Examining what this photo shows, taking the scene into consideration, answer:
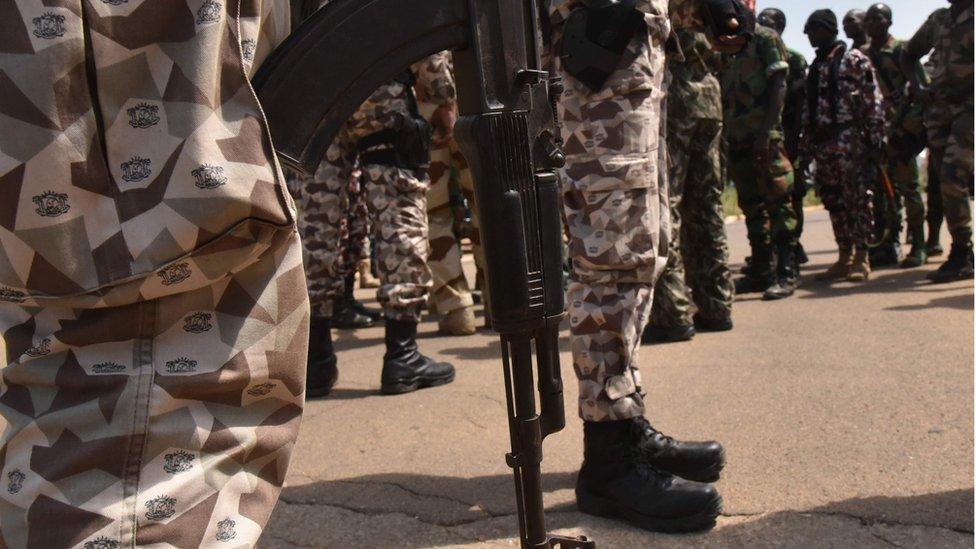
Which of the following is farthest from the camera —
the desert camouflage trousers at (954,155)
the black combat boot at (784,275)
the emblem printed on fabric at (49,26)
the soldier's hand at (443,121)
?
the black combat boot at (784,275)

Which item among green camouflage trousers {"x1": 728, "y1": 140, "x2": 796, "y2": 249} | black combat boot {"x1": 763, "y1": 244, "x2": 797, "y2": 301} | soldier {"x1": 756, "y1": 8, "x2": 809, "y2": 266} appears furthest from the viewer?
soldier {"x1": 756, "y1": 8, "x2": 809, "y2": 266}

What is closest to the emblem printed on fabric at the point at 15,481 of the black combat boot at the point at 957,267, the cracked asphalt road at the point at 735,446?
the cracked asphalt road at the point at 735,446

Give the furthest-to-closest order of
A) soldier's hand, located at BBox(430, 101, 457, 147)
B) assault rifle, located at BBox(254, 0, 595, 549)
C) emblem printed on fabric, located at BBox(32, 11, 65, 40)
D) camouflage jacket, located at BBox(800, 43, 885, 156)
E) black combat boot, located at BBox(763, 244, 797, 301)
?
1. camouflage jacket, located at BBox(800, 43, 885, 156)
2. black combat boot, located at BBox(763, 244, 797, 301)
3. soldier's hand, located at BBox(430, 101, 457, 147)
4. assault rifle, located at BBox(254, 0, 595, 549)
5. emblem printed on fabric, located at BBox(32, 11, 65, 40)

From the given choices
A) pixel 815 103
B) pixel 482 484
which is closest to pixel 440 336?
pixel 482 484

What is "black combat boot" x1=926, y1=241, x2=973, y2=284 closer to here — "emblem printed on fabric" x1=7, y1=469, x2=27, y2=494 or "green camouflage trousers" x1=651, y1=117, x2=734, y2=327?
"green camouflage trousers" x1=651, y1=117, x2=734, y2=327

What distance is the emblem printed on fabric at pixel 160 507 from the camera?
0.98 meters

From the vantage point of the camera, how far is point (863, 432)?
2.60m

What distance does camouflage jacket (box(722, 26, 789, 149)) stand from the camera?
5.62 m

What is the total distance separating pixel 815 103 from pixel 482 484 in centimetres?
496

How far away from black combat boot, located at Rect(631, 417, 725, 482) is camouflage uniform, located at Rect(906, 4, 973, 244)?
11.9 feet

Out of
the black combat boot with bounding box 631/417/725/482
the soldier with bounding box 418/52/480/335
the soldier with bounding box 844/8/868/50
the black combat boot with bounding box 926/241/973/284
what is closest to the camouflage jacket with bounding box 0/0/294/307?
the black combat boot with bounding box 631/417/725/482

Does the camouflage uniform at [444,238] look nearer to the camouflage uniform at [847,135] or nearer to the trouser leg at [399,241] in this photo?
the trouser leg at [399,241]

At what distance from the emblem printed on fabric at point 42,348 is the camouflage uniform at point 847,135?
6.00 m

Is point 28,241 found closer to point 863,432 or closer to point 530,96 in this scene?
point 530,96
